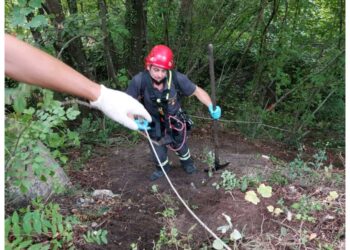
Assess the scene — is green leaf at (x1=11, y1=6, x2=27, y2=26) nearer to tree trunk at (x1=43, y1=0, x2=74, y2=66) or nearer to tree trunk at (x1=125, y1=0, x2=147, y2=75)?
tree trunk at (x1=43, y1=0, x2=74, y2=66)

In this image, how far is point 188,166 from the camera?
16.0 ft

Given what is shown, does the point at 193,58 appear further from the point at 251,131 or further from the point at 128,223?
the point at 128,223

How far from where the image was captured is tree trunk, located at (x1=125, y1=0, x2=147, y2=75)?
23.9 ft

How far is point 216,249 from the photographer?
3209 mm

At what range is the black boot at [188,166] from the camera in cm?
483

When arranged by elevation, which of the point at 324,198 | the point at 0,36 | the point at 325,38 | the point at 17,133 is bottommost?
the point at 324,198

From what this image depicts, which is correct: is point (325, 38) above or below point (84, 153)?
above

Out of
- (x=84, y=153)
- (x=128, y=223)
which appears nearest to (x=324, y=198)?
(x=128, y=223)

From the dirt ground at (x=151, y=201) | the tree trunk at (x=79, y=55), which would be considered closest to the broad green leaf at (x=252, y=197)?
the dirt ground at (x=151, y=201)

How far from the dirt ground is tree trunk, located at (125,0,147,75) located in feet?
7.42

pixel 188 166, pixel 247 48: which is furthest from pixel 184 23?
pixel 188 166

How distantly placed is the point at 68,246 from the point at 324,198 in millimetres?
2221

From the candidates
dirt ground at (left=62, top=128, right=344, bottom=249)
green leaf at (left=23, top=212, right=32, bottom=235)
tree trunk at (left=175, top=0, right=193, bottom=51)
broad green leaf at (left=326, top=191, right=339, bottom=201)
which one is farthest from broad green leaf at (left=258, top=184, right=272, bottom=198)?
tree trunk at (left=175, top=0, right=193, bottom=51)

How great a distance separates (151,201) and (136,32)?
4.19 metres
